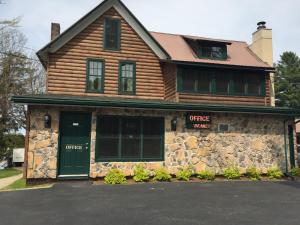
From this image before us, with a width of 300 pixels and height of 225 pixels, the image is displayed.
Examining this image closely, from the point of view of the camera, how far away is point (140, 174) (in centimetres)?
1325

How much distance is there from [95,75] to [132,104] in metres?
3.89

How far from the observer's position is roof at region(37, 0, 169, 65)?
51.0 feet

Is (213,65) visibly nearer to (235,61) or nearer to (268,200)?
(235,61)

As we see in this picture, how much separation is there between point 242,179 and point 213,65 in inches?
260

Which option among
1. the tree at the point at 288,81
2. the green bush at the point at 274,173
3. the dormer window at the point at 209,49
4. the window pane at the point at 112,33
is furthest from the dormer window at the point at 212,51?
the tree at the point at 288,81

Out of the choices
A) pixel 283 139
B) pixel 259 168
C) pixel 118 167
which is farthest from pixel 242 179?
pixel 118 167

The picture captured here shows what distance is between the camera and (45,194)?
10.3m

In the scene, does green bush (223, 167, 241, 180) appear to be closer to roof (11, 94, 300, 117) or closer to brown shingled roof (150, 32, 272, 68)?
roof (11, 94, 300, 117)

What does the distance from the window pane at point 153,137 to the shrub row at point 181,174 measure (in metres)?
0.77

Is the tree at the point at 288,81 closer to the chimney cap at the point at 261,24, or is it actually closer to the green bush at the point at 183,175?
the chimney cap at the point at 261,24

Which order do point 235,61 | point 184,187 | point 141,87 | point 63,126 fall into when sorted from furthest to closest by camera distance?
1. point 235,61
2. point 141,87
3. point 63,126
4. point 184,187

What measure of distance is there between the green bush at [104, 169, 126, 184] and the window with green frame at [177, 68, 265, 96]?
19.7 ft

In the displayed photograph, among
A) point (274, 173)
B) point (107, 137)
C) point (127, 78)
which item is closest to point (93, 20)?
point (127, 78)

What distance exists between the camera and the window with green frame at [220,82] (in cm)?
1678
